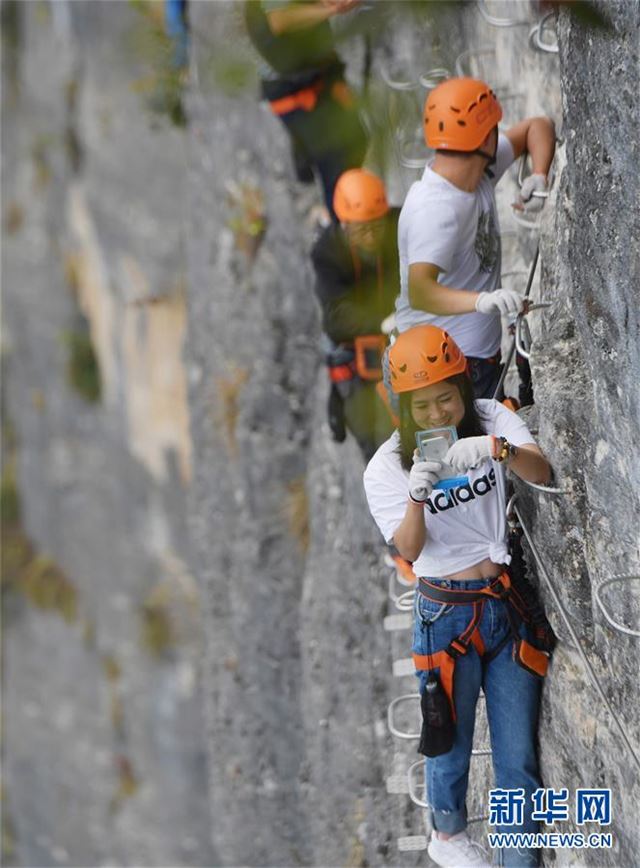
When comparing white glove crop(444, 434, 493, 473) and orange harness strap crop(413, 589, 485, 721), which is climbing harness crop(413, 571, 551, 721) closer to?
orange harness strap crop(413, 589, 485, 721)

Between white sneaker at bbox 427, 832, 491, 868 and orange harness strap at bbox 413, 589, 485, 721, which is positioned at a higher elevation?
orange harness strap at bbox 413, 589, 485, 721

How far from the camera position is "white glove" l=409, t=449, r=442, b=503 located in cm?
330

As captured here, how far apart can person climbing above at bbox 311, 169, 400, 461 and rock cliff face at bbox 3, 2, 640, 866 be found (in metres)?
0.61

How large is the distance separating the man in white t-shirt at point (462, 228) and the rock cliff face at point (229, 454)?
0.70 feet

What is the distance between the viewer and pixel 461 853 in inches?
158

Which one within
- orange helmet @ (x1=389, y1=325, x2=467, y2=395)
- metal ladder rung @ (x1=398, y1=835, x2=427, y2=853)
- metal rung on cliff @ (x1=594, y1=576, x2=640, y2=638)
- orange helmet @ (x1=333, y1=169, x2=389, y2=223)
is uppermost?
orange helmet @ (x1=333, y1=169, x2=389, y2=223)

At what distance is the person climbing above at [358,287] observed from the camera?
167 inches

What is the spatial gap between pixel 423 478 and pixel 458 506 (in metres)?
0.40

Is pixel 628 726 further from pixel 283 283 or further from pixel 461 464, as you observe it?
pixel 283 283

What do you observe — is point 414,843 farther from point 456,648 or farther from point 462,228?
point 462,228

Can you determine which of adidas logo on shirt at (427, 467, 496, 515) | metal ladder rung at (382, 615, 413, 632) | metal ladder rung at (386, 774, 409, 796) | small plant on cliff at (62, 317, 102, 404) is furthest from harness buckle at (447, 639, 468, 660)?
small plant on cliff at (62, 317, 102, 404)

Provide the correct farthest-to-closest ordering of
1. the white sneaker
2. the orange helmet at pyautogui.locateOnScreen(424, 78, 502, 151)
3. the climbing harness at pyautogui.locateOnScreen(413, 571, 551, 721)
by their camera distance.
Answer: the white sneaker < the orange helmet at pyautogui.locateOnScreen(424, 78, 502, 151) < the climbing harness at pyautogui.locateOnScreen(413, 571, 551, 721)

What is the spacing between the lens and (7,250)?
54.3 ft

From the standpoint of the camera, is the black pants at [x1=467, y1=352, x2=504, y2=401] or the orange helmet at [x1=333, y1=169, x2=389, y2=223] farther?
the orange helmet at [x1=333, y1=169, x2=389, y2=223]
